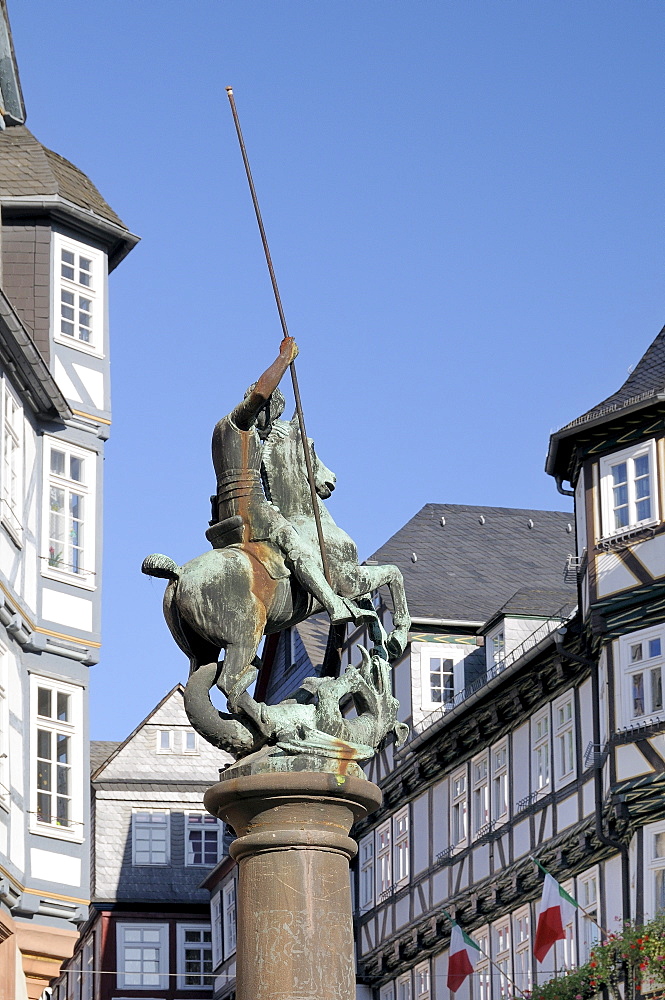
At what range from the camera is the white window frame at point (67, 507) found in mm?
25141

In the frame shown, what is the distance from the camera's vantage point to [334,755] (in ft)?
26.8

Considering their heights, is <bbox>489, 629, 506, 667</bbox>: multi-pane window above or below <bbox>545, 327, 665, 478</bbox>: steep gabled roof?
below

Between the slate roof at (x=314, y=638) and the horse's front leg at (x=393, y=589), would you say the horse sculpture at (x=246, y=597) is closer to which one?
the horse's front leg at (x=393, y=589)

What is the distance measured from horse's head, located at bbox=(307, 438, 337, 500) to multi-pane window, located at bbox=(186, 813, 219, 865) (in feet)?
150

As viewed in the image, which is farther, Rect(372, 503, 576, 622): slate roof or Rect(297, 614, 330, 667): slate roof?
Rect(297, 614, 330, 667): slate roof

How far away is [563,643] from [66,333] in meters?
9.15

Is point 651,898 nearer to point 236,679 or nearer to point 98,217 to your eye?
point 98,217

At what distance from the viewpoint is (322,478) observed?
8.91 metres

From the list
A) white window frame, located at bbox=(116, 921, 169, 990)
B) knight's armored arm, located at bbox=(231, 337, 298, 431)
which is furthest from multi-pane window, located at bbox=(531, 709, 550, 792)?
knight's armored arm, located at bbox=(231, 337, 298, 431)

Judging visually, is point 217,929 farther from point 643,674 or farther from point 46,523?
point 46,523

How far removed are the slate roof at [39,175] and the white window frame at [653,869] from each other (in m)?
10.9

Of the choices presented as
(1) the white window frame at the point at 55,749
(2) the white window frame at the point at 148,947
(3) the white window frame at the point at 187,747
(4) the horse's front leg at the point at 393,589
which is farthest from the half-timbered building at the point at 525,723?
(4) the horse's front leg at the point at 393,589

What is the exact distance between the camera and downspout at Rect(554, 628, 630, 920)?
28344 mm

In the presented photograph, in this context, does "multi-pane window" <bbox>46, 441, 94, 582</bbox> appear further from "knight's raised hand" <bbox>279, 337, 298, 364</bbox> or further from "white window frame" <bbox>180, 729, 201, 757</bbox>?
"white window frame" <bbox>180, 729, 201, 757</bbox>
